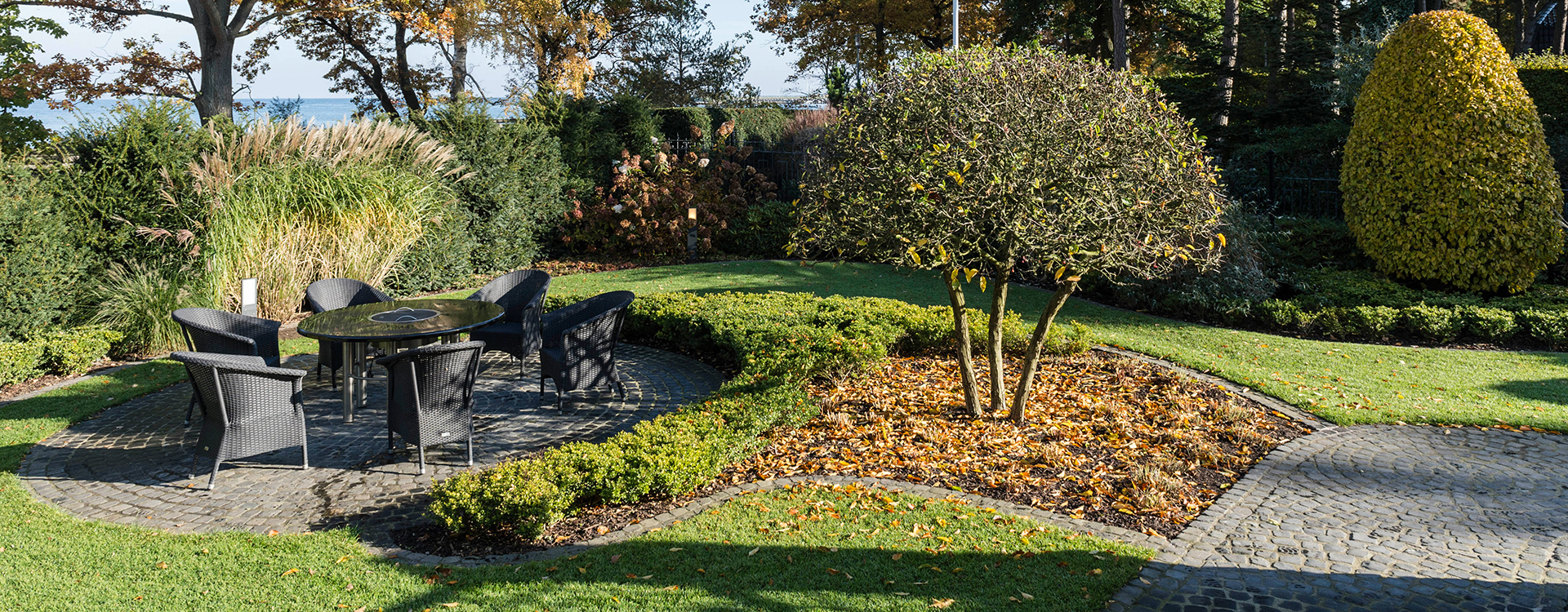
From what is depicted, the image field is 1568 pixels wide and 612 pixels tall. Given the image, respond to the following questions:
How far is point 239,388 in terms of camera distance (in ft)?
17.3

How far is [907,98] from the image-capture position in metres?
5.44

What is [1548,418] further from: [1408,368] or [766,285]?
[766,285]

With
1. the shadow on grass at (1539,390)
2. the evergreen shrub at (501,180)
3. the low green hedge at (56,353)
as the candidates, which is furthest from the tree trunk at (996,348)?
the evergreen shrub at (501,180)

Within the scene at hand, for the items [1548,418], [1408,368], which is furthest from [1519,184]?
[1548,418]

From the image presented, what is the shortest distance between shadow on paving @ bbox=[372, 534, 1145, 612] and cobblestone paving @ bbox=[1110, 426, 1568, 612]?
0.29 metres

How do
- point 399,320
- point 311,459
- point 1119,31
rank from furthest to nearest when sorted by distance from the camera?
point 1119,31, point 399,320, point 311,459

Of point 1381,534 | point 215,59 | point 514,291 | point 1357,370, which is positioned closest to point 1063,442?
point 1381,534

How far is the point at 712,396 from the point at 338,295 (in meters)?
4.06

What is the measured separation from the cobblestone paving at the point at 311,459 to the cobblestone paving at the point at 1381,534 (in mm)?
3958

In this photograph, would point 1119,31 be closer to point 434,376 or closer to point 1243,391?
point 1243,391

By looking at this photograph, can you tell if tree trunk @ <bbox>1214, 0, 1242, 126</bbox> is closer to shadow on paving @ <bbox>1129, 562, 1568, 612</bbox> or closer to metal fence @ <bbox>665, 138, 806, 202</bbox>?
metal fence @ <bbox>665, 138, 806, 202</bbox>

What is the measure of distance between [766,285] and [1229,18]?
14.1 m

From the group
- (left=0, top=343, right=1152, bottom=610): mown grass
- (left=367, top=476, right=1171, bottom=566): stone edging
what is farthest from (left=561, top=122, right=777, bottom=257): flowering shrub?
(left=0, top=343, right=1152, bottom=610): mown grass

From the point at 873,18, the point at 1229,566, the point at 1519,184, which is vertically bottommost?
the point at 1229,566
